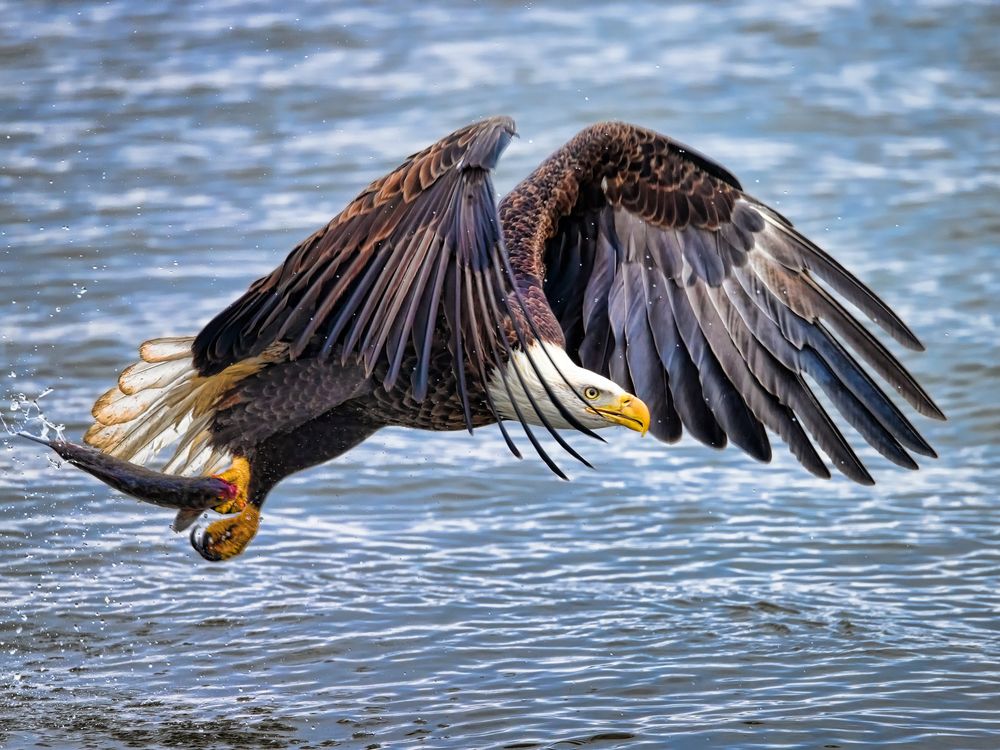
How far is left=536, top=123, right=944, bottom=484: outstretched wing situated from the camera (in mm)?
5602

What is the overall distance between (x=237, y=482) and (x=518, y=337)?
1.16 m

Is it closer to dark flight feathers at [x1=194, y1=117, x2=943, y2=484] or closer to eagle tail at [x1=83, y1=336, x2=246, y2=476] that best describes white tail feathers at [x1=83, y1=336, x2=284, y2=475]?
eagle tail at [x1=83, y1=336, x2=246, y2=476]

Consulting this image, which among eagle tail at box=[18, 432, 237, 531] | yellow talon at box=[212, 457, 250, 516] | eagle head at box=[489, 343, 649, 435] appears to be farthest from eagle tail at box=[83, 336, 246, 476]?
eagle head at box=[489, 343, 649, 435]

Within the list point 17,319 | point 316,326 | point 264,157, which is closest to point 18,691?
point 316,326

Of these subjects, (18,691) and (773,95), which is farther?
(773,95)

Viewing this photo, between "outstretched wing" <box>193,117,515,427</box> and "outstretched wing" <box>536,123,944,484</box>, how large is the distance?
106 cm

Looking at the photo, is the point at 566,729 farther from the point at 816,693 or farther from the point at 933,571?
the point at 933,571

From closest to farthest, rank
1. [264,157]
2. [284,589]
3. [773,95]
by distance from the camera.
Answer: [284,589] < [264,157] < [773,95]

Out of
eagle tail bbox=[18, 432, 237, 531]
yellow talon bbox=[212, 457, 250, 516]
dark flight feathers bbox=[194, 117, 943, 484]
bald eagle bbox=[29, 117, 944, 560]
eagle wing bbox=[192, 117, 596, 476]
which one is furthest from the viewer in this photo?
dark flight feathers bbox=[194, 117, 943, 484]

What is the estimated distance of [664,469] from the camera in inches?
274

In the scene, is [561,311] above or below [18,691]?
above

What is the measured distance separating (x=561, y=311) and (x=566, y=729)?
1664 millimetres

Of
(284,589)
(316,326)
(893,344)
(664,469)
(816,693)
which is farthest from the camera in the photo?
(893,344)

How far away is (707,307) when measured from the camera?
583 cm
